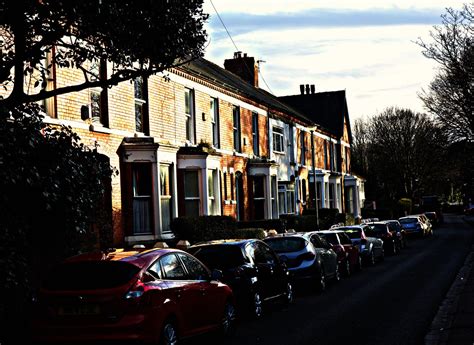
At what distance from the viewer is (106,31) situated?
12992 millimetres

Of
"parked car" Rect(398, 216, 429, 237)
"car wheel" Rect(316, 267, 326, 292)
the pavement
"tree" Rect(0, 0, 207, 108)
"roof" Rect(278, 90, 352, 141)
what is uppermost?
"roof" Rect(278, 90, 352, 141)

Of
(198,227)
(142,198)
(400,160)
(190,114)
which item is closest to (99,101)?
(142,198)

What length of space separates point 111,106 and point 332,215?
90.2 feet

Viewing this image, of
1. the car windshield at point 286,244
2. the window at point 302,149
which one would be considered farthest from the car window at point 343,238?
the window at point 302,149

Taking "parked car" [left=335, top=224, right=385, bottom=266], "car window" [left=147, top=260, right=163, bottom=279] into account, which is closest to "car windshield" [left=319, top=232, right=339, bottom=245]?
"parked car" [left=335, top=224, right=385, bottom=266]

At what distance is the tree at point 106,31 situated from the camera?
39.1 feet

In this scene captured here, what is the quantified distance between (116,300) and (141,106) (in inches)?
666

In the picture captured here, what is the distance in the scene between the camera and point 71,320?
991cm

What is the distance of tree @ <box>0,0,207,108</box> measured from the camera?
39.1 ft

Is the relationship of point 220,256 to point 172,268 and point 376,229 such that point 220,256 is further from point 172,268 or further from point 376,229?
point 376,229

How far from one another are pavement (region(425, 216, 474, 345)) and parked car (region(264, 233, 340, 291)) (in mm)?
3074

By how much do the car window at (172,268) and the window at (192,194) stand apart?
18.0 m

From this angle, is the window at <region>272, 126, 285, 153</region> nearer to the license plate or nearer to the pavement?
the pavement

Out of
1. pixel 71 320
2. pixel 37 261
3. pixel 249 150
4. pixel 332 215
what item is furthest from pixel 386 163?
pixel 71 320
